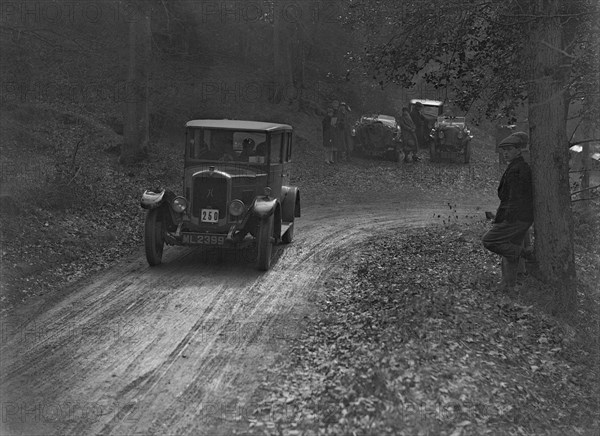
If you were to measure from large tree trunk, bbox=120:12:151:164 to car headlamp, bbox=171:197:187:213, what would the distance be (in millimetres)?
6927

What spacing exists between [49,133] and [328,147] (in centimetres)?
900

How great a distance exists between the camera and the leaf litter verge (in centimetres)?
495

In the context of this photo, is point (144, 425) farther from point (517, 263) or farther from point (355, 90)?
point (355, 90)

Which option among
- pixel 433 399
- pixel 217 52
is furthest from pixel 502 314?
pixel 217 52

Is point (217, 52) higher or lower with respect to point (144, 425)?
higher

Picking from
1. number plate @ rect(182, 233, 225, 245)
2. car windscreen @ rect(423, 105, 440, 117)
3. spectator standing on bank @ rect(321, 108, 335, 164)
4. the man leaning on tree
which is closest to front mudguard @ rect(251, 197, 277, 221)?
number plate @ rect(182, 233, 225, 245)

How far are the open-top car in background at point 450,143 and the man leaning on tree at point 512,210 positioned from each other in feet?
52.8

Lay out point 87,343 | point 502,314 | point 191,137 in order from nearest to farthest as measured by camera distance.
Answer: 1. point 87,343
2. point 502,314
3. point 191,137

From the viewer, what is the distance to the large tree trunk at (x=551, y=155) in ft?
26.0

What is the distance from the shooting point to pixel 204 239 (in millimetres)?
9508

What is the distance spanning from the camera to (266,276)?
30.5 feet

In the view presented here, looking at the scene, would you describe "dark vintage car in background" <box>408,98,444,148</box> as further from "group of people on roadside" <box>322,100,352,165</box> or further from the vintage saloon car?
the vintage saloon car

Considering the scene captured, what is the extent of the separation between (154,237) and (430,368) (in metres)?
5.09

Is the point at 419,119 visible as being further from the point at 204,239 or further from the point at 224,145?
the point at 204,239
